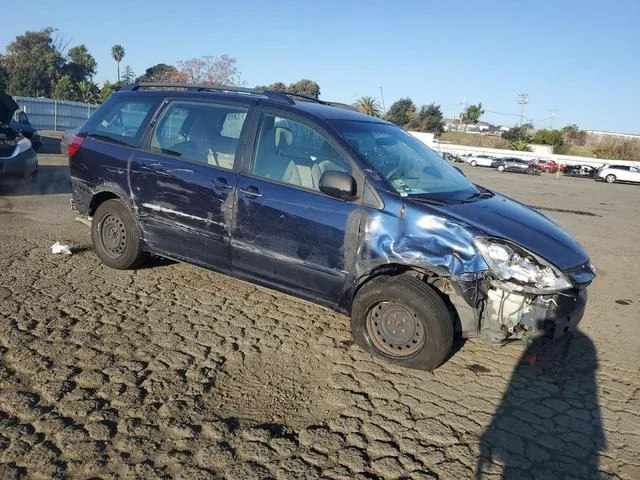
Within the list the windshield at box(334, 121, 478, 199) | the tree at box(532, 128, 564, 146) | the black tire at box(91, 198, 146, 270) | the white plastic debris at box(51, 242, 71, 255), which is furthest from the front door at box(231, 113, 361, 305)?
the tree at box(532, 128, 564, 146)

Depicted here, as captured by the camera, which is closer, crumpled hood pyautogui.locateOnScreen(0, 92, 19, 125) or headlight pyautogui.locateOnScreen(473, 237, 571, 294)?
headlight pyautogui.locateOnScreen(473, 237, 571, 294)

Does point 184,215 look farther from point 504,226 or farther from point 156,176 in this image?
point 504,226

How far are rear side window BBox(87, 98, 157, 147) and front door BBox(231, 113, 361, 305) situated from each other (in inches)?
55.2

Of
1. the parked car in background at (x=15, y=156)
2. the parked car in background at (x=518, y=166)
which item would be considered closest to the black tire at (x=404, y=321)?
the parked car in background at (x=15, y=156)

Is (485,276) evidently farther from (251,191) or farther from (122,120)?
(122,120)

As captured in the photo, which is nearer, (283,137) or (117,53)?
(283,137)

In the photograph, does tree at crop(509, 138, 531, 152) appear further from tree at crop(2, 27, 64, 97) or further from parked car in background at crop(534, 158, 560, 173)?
tree at crop(2, 27, 64, 97)

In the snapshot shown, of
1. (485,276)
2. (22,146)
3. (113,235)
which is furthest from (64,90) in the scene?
(485,276)

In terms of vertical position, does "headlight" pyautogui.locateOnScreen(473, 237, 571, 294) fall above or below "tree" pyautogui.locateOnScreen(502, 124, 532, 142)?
below

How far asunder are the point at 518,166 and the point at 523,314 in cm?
4432

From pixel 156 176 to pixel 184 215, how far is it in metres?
0.48

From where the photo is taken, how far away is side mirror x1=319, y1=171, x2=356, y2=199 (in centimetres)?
378

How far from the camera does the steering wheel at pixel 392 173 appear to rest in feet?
13.0

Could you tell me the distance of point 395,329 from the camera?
378 centimetres
